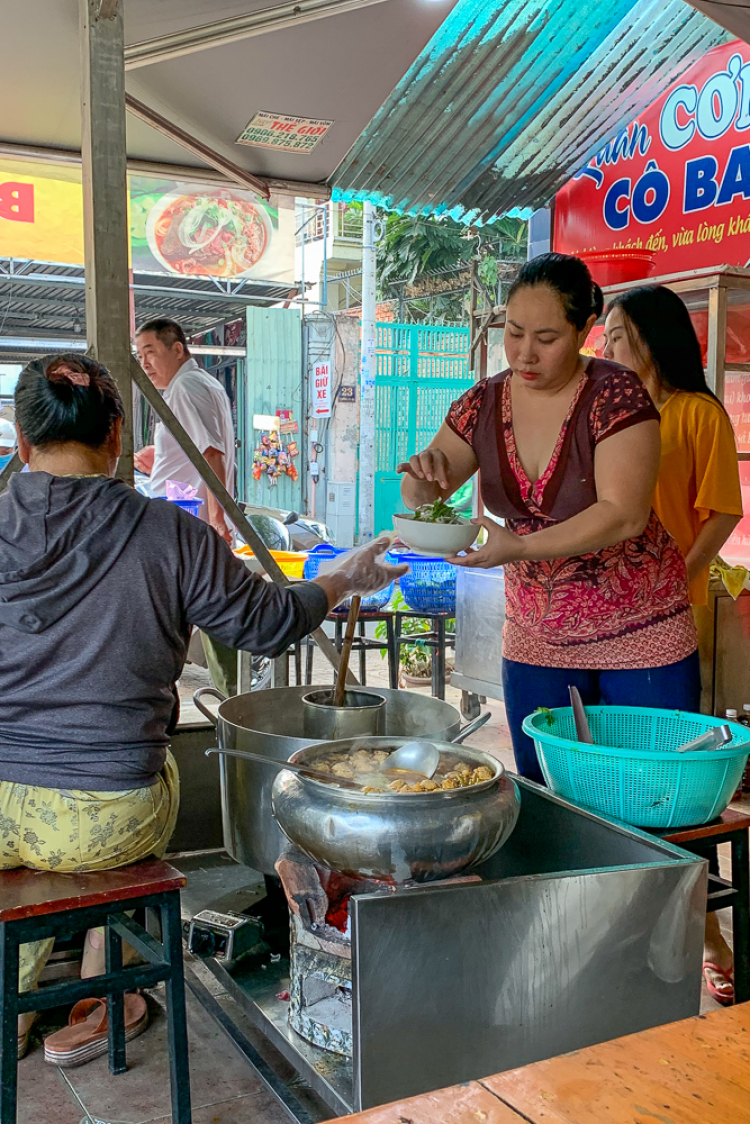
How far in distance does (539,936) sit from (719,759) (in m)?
0.50

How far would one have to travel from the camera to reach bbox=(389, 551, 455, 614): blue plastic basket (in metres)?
5.94

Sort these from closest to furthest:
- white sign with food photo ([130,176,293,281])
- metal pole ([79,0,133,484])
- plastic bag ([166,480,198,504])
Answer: metal pole ([79,0,133,484]) → plastic bag ([166,480,198,504]) → white sign with food photo ([130,176,293,281])

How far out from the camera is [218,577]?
83.7 inches

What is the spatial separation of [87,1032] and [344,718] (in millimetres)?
1129

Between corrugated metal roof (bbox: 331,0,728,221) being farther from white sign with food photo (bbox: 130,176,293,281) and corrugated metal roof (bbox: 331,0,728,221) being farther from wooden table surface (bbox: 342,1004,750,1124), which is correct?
white sign with food photo (bbox: 130,176,293,281)

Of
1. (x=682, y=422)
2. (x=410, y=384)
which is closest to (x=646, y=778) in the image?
(x=682, y=422)

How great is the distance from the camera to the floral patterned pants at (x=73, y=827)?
6.84 ft

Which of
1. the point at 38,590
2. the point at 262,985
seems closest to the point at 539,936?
the point at 262,985

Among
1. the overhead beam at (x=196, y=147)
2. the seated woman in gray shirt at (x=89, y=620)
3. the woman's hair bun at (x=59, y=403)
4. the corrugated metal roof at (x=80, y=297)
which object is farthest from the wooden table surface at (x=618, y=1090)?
the corrugated metal roof at (x=80, y=297)

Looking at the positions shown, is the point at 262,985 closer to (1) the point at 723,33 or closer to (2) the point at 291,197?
(2) the point at 291,197

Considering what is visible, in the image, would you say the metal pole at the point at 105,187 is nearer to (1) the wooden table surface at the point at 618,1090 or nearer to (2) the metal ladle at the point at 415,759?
(2) the metal ladle at the point at 415,759

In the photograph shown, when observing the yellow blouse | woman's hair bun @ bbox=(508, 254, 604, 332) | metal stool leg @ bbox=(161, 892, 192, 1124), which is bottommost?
metal stool leg @ bbox=(161, 892, 192, 1124)

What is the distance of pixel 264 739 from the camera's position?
234 cm

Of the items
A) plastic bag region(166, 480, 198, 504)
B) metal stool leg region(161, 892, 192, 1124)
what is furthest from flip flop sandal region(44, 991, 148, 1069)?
plastic bag region(166, 480, 198, 504)
